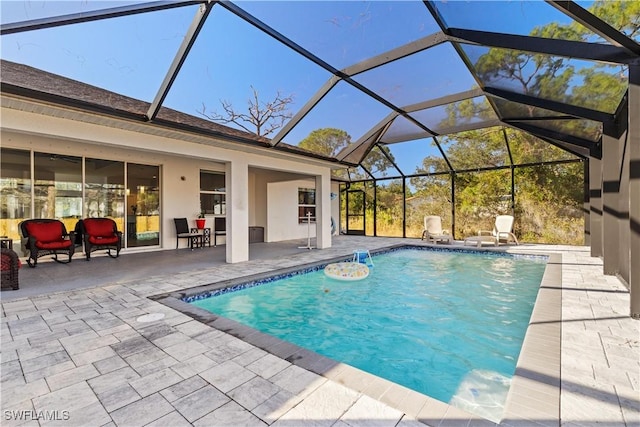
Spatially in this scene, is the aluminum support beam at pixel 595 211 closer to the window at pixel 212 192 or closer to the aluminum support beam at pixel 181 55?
the aluminum support beam at pixel 181 55

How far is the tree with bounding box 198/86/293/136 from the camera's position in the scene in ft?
21.9

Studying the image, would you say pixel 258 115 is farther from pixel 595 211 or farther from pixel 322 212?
pixel 595 211

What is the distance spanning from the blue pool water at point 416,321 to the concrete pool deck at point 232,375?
51 cm

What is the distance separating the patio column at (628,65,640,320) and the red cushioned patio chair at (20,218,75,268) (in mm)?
10181

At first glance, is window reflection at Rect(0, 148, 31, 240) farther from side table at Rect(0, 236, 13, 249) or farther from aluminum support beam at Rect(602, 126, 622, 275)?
aluminum support beam at Rect(602, 126, 622, 275)

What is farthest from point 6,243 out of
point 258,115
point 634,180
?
point 634,180

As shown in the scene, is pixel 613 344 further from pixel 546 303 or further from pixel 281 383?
pixel 281 383

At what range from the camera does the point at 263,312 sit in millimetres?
4625

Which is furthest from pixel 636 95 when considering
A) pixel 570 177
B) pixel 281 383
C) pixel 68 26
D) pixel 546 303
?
pixel 570 177

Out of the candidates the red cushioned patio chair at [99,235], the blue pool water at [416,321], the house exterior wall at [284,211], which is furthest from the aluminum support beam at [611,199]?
the red cushioned patio chair at [99,235]

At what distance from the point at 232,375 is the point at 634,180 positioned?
4.90m

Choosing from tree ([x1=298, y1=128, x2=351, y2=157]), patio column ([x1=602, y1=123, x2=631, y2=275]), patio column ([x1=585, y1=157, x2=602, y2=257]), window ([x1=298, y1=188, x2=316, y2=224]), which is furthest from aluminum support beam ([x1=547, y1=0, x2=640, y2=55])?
window ([x1=298, y1=188, x2=316, y2=224])

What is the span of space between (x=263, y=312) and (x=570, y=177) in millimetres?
11697

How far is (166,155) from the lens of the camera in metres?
7.18
